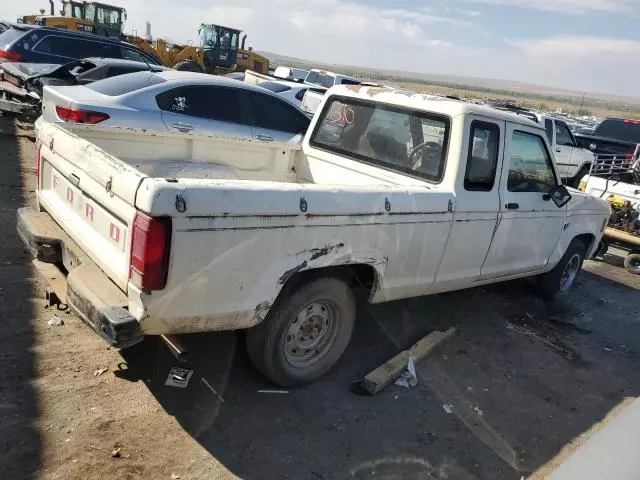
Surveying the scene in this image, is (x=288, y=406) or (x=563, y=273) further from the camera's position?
(x=563, y=273)

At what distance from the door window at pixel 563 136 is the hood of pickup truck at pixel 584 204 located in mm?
8367

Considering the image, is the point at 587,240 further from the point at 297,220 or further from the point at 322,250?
the point at 297,220

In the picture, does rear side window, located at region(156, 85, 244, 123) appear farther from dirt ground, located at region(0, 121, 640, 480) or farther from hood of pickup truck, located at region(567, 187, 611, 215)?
hood of pickup truck, located at region(567, 187, 611, 215)

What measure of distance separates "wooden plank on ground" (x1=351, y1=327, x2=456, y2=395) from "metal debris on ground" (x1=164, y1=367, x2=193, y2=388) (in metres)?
1.14

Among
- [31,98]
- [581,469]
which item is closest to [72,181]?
[581,469]

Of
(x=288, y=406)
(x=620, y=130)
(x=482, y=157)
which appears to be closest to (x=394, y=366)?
(x=288, y=406)

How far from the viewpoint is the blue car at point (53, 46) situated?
476 inches

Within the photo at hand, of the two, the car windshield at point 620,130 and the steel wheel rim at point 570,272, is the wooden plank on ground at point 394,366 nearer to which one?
the steel wheel rim at point 570,272

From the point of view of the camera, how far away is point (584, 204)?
5.98 m

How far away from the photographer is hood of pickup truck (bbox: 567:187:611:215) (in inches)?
227

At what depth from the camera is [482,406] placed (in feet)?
13.1

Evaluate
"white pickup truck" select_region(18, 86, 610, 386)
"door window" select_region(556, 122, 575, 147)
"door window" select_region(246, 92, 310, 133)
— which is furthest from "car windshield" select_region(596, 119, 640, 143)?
"white pickup truck" select_region(18, 86, 610, 386)

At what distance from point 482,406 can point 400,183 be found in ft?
5.83

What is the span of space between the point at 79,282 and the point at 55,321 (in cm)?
121
